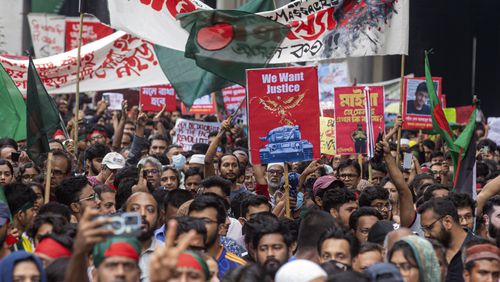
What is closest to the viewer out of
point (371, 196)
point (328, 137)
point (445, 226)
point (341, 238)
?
point (341, 238)

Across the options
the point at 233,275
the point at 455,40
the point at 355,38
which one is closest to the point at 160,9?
the point at 355,38

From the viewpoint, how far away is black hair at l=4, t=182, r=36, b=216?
8531 millimetres

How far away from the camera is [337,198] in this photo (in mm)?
9602

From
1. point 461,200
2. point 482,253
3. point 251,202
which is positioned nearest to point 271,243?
point 482,253

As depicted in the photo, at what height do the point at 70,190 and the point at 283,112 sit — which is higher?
the point at 283,112

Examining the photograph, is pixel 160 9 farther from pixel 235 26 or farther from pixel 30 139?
pixel 30 139

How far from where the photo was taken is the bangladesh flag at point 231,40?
38.3ft

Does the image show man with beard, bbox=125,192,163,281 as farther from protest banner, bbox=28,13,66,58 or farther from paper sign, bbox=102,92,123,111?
protest banner, bbox=28,13,66,58

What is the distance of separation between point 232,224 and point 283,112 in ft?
5.40

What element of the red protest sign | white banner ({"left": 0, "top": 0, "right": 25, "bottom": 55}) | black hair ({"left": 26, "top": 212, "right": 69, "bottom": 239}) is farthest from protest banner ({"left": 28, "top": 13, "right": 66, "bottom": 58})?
black hair ({"left": 26, "top": 212, "right": 69, "bottom": 239})

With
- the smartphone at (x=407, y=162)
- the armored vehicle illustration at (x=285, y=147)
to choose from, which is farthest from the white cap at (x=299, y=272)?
the smartphone at (x=407, y=162)

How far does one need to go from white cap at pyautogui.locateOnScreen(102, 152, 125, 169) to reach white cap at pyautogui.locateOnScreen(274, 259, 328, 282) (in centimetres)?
591

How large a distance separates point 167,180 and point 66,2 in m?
29.5

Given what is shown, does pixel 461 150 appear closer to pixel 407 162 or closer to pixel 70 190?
pixel 407 162
